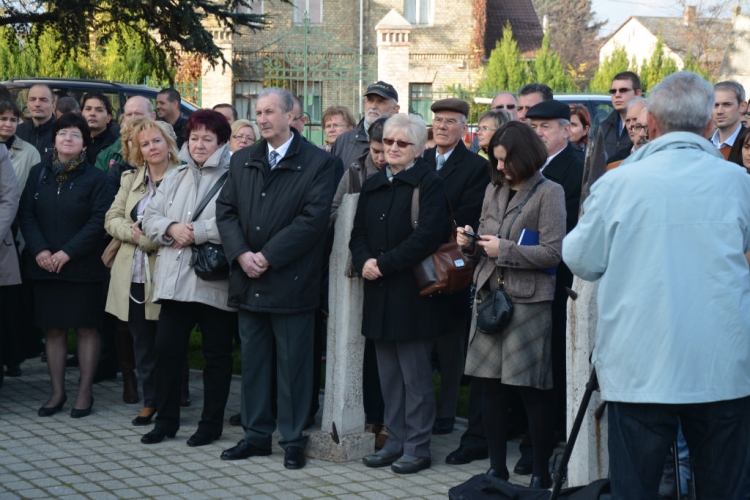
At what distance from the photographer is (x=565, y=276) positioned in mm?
6059

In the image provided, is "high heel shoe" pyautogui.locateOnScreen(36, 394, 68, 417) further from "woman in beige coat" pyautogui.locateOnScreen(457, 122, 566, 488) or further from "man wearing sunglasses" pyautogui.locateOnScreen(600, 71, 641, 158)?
"man wearing sunglasses" pyautogui.locateOnScreen(600, 71, 641, 158)

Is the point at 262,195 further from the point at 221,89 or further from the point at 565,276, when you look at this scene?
the point at 221,89

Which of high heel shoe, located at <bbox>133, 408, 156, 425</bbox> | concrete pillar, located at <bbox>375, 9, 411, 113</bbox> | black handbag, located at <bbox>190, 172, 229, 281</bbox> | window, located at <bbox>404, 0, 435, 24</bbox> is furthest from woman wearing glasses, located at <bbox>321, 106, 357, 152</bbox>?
window, located at <bbox>404, 0, 435, 24</bbox>

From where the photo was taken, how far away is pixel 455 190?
6.55 m

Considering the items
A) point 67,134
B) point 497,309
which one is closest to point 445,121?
point 497,309

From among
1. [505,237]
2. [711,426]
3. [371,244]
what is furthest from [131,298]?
[711,426]

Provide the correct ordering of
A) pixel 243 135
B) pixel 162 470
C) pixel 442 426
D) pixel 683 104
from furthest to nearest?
pixel 243 135
pixel 442 426
pixel 162 470
pixel 683 104

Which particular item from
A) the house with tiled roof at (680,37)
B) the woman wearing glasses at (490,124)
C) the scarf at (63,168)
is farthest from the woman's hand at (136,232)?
the house with tiled roof at (680,37)

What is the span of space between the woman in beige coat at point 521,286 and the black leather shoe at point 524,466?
0.30 meters

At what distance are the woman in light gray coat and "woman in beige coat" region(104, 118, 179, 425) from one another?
32 centimetres

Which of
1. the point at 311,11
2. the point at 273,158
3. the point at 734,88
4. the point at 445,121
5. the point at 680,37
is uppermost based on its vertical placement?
the point at 680,37

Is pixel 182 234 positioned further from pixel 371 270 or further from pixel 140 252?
pixel 371 270

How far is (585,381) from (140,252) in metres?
3.32

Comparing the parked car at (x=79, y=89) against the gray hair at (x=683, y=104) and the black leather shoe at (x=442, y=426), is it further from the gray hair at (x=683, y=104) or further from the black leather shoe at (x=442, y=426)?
the gray hair at (x=683, y=104)
